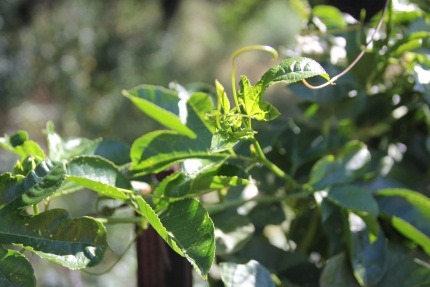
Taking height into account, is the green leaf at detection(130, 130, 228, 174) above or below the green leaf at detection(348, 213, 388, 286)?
above

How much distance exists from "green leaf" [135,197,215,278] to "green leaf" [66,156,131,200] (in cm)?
1

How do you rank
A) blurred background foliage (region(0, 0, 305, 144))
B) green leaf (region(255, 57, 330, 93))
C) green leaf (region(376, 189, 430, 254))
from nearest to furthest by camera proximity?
green leaf (region(255, 57, 330, 93))
green leaf (region(376, 189, 430, 254))
blurred background foliage (region(0, 0, 305, 144))

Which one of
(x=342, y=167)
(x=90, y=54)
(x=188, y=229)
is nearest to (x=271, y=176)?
(x=342, y=167)

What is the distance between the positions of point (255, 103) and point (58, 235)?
10cm

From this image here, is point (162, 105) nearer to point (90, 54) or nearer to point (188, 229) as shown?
point (188, 229)

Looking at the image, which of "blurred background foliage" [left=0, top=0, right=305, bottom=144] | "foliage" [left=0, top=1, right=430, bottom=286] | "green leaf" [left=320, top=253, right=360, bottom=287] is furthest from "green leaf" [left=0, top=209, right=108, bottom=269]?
"blurred background foliage" [left=0, top=0, right=305, bottom=144]

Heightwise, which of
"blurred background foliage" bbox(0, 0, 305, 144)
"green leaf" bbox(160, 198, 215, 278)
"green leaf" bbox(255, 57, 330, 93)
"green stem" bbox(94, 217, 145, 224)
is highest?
"green leaf" bbox(255, 57, 330, 93)

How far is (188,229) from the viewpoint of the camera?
28 centimetres

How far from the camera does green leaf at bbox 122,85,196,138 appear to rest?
33 centimetres

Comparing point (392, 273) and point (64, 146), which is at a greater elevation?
point (64, 146)

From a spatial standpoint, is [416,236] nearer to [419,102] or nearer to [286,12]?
[419,102]

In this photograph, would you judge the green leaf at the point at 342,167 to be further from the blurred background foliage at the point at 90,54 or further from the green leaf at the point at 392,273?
the blurred background foliage at the point at 90,54

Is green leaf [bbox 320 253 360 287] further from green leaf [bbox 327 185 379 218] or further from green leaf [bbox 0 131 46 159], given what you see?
green leaf [bbox 0 131 46 159]

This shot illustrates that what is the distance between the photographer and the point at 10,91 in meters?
1.64
